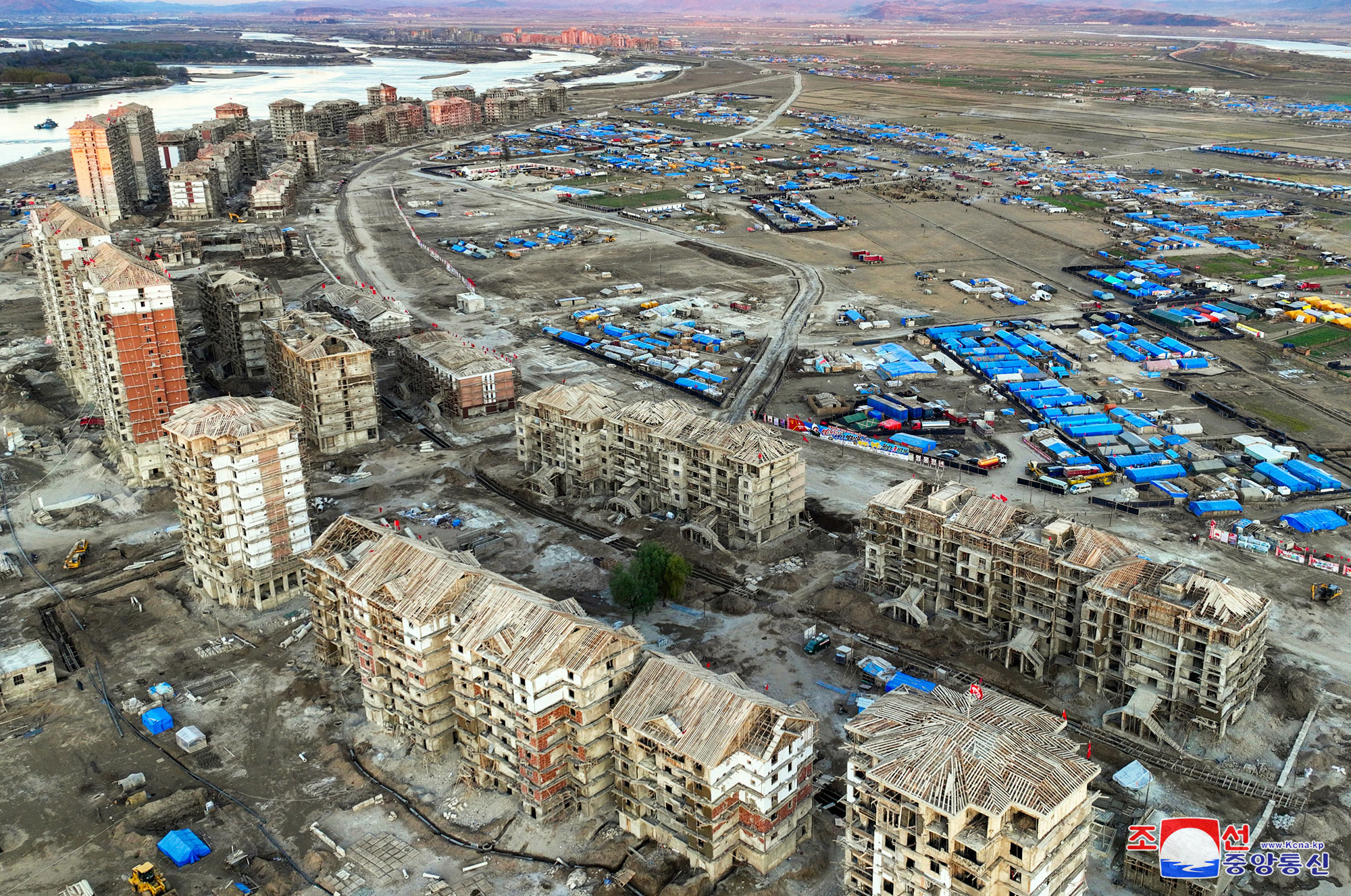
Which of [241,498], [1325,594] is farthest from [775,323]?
[241,498]

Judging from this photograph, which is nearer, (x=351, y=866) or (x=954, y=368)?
(x=351, y=866)

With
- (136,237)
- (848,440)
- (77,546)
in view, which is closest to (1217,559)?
(848,440)

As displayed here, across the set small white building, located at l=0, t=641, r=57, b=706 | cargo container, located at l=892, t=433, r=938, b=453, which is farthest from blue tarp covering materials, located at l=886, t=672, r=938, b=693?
small white building, located at l=0, t=641, r=57, b=706

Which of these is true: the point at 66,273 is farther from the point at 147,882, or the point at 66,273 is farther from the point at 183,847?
the point at 147,882

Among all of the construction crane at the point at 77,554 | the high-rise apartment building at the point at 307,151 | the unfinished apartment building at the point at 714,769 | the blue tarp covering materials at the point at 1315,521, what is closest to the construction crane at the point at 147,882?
the unfinished apartment building at the point at 714,769

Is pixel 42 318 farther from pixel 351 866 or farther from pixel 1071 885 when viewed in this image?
pixel 1071 885

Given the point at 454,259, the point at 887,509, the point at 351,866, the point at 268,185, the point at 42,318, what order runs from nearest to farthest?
the point at 351,866, the point at 887,509, the point at 42,318, the point at 454,259, the point at 268,185
